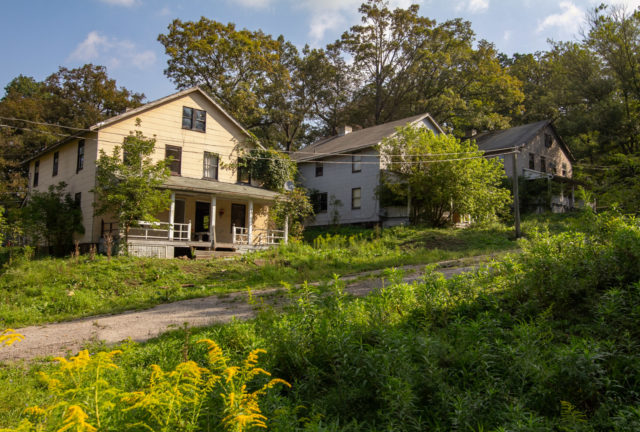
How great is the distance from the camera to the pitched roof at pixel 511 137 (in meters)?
36.5

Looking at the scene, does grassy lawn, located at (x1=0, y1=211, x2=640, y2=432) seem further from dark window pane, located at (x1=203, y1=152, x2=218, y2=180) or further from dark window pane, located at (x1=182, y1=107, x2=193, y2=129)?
dark window pane, located at (x1=182, y1=107, x2=193, y2=129)

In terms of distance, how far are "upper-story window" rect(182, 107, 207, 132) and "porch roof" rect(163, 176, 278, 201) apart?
2962 mm

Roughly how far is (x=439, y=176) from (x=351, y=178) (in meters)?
6.62

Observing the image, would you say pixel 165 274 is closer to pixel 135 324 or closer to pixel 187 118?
pixel 135 324

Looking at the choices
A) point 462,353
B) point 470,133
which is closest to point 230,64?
point 470,133

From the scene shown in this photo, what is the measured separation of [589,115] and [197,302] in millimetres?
35864

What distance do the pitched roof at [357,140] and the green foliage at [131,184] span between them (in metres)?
14.1

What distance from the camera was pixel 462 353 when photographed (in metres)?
4.84

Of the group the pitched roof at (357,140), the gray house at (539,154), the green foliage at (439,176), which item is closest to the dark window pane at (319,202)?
the pitched roof at (357,140)

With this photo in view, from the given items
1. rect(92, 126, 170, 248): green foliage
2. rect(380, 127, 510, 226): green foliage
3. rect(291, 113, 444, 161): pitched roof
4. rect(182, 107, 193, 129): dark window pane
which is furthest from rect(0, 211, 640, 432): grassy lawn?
rect(291, 113, 444, 161): pitched roof

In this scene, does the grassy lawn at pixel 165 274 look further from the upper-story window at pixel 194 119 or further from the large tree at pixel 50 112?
the large tree at pixel 50 112

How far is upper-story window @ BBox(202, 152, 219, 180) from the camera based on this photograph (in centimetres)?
2444

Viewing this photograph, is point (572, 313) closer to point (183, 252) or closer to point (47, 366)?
point (47, 366)

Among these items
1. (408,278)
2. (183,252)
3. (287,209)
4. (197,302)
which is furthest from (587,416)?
(287,209)
